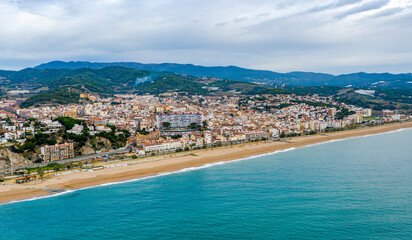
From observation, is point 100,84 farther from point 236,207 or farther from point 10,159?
point 236,207

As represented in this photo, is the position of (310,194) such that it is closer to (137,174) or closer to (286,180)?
(286,180)

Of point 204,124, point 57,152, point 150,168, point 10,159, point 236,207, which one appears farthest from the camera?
point 204,124

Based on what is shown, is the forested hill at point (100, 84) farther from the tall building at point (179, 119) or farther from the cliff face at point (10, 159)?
the cliff face at point (10, 159)

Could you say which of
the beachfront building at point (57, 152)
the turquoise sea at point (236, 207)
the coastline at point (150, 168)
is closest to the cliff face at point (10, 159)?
the beachfront building at point (57, 152)

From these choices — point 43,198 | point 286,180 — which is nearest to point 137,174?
point 43,198

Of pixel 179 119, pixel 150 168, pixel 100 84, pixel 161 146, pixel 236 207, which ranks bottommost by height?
pixel 236 207

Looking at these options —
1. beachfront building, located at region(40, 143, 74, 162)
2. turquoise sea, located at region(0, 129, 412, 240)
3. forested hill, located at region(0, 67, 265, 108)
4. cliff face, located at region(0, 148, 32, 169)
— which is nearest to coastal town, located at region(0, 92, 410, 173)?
beachfront building, located at region(40, 143, 74, 162)

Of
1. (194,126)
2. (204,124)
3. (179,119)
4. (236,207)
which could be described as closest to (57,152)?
(236,207)
